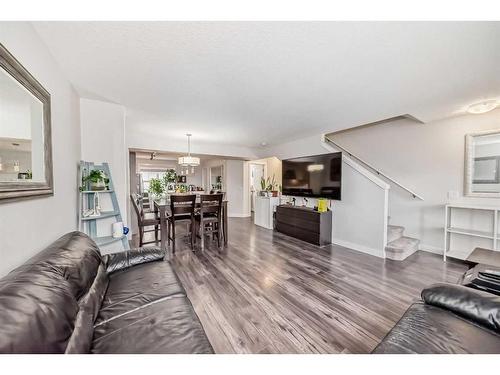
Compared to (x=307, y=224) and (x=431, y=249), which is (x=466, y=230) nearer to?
(x=431, y=249)

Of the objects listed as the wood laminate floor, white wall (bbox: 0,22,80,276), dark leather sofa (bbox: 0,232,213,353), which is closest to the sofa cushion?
dark leather sofa (bbox: 0,232,213,353)

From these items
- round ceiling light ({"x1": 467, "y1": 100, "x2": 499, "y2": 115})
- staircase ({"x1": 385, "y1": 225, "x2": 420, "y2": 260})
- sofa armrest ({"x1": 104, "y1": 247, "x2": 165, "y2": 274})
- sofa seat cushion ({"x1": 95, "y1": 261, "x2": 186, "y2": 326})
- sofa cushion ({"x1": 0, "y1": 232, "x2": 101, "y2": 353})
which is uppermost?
round ceiling light ({"x1": 467, "y1": 100, "x2": 499, "y2": 115})

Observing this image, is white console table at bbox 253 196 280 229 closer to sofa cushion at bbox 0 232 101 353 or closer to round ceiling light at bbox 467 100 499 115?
round ceiling light at bbox 467 100 499 115

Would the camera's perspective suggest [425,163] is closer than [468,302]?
No

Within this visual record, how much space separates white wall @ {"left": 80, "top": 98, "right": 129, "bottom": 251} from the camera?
267cm

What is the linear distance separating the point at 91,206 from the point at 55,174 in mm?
1060

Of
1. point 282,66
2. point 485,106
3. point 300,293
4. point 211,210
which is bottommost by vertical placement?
point 300,293

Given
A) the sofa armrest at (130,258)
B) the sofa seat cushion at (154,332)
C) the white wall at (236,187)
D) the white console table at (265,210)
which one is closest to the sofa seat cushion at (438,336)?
the sofa seat cushion at (154,332)

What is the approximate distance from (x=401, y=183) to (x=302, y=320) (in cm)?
353

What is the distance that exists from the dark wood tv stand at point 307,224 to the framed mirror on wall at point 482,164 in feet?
7.19

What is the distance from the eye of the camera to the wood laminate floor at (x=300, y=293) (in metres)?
1.51

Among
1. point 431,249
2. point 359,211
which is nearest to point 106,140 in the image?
point 359,211

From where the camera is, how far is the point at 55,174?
1.74 metres

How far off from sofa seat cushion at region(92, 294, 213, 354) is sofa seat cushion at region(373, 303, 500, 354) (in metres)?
0.89
